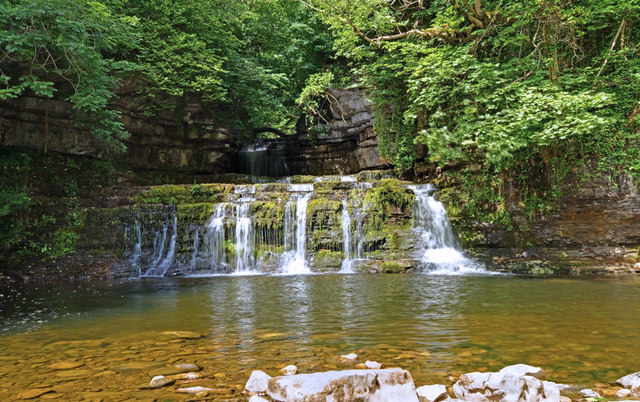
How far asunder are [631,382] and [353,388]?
75.1 inches

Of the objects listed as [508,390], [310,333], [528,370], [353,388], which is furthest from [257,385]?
[528,370]

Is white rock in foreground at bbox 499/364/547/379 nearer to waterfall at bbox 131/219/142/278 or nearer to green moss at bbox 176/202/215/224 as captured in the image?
green moss at bbox 176/202/215/224

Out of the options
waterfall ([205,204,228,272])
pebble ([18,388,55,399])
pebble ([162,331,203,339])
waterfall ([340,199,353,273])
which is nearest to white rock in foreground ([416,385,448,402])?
pebble ([18,388,55,399])

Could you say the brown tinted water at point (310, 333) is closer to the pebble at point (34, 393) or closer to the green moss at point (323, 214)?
the pebble at point (34, 393)

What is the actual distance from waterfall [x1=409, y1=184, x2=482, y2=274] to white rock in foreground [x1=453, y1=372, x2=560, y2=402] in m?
8.34

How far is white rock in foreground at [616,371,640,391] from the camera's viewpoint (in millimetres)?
2548

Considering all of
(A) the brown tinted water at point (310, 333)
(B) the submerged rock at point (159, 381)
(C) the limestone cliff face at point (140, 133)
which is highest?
(C) the limestone cliff face at point (140, 133)

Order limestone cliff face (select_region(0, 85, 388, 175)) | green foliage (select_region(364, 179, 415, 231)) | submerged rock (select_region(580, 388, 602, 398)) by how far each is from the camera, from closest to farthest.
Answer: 1. submerged rock (select_region(580, 388, 602, 398))
2. green foliage (select_region(364, 179, 415, 231))
3. limestone cliff face (select_region(0, 85, 388, 175))

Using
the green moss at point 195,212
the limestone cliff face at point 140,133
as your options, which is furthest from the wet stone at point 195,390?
the limestone cliff face at point 140,133

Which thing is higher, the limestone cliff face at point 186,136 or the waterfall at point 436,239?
the limestone cliff face at point 186,136

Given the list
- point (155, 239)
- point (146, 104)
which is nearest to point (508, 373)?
point (155, 239)

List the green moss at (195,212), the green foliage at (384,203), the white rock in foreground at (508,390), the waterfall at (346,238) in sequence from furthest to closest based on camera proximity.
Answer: the green moss at (195,212)
the green foliage at (384,203)
the waterfall at (346,238)
the white rock in foreground at (508,390)

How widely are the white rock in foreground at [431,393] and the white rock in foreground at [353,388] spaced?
135 mm

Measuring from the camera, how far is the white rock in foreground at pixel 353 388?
2236 millimetres
